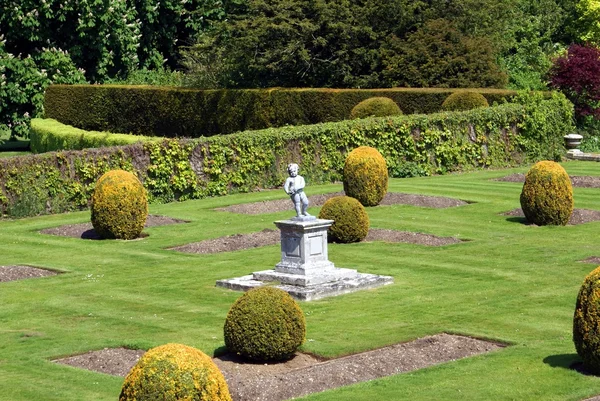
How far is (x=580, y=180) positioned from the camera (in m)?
32.5

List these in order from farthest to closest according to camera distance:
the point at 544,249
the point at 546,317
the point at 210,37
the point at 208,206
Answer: the point at 210,37 < the point at 208,206 < the point at 544,249 < the point at 546,317

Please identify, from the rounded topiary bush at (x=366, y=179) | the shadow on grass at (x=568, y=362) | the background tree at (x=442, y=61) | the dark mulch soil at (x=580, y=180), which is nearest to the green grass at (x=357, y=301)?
the shadow on grass at (x=568, y=362)

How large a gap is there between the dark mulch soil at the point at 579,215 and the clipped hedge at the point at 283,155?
286 inches

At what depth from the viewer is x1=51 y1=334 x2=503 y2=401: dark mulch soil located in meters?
14.4

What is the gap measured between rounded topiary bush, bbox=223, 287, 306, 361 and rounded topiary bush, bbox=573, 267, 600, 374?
11.8 ft

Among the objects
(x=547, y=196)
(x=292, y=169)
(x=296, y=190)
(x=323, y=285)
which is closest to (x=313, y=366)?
(x=323, y=285)

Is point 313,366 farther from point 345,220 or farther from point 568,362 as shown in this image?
point 345,220

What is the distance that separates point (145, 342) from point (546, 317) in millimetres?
5965

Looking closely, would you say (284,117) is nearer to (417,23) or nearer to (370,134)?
(417,23)

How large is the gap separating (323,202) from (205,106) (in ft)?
66.2

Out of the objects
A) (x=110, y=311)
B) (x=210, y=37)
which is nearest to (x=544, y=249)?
(x=110, y=311)

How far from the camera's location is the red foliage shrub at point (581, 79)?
1614 inches

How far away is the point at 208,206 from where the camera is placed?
3009cm

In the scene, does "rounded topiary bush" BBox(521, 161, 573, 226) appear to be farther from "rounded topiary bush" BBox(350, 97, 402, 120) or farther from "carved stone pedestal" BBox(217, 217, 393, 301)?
"rounded topiary bush" BBox(350, 97, 402, 120)
